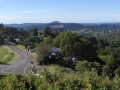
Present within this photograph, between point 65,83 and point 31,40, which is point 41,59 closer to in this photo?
point 65,83

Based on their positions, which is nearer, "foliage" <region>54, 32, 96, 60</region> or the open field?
"foliage" <region>54, 32, 96, 60</region>

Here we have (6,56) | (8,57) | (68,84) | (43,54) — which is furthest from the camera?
(6,56)

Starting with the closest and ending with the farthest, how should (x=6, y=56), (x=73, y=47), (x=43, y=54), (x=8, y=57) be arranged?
1. (x=43, y=54)
2. (x=73, y=47)
3. (x=8, y=57)
4. (x=6, y=56)

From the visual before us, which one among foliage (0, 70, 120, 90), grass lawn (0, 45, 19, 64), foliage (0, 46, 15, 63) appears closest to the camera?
foliage (0, 70, 120, 90)

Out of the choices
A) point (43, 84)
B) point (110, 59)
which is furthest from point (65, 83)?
point (110, 59)

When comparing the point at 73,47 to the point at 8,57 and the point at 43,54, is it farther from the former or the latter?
the point at 8,57

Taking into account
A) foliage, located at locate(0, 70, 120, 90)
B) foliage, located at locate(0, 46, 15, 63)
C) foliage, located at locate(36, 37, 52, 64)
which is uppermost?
foliage, located at locate(0, 70, 120, 90)

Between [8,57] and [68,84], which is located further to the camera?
[8,57]

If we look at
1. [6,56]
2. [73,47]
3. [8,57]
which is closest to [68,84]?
[73,47]

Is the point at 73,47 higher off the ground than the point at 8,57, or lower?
higher

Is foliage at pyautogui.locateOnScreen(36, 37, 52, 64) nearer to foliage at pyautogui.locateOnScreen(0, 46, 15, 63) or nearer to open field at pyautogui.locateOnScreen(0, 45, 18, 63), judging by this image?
open field at pyautogui.locateOnScreen(0, 45, 18, 63)

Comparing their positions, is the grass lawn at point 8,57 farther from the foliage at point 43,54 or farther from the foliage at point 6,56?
the foliage at point 43,54

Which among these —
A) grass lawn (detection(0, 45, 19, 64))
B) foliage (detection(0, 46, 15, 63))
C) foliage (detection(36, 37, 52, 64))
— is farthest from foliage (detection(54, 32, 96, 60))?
foliage (detection(0, 46, 15, 63))

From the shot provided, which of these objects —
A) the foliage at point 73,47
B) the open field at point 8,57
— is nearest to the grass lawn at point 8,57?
the open field at point 8,57
